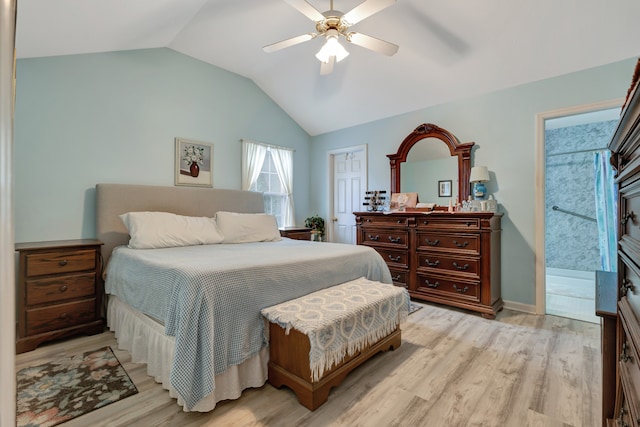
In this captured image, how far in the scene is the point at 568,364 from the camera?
2164mm

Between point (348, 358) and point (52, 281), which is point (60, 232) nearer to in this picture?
point (52, 281)

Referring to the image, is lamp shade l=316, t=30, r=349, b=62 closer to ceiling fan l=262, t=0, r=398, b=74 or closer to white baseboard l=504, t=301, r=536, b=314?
ceiling fan l=262, t=0, r=398, b=74

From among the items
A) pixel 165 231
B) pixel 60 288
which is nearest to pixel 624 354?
pixel 165 231

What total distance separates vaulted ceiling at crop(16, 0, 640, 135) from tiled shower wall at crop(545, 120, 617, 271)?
2.63 metres

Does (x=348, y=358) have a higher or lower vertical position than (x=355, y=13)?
lower

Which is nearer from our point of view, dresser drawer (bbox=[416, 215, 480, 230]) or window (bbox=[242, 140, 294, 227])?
dresser drawer (bbox=[416, 215, 480, 230])

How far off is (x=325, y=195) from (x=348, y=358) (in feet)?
11.7

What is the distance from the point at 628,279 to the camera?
1.11 m

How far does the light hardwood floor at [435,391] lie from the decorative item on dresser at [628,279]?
22.1 inches

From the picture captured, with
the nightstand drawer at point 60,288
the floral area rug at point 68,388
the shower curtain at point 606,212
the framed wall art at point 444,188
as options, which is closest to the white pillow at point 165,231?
the nightstand drawer at point 60,288

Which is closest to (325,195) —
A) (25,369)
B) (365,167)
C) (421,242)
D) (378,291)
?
(365,167)

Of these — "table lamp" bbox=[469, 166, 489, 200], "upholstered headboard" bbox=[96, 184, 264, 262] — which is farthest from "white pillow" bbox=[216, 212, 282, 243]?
"table lamp" bbox=[469, 166, 489, 200]

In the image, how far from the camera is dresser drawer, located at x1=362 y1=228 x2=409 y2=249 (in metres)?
3.71

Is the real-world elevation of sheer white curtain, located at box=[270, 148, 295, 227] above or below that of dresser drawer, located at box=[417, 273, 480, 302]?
above
